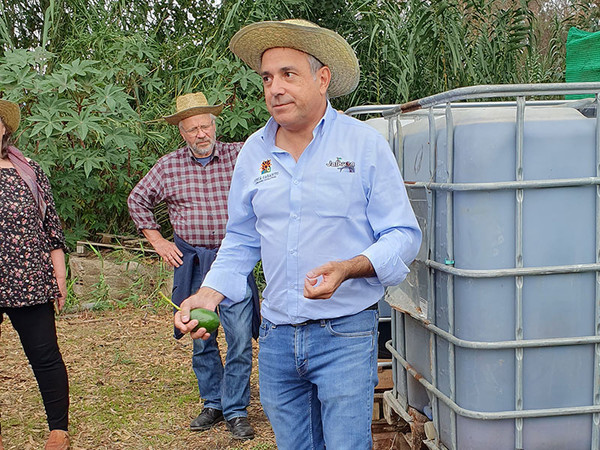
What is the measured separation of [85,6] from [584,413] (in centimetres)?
692

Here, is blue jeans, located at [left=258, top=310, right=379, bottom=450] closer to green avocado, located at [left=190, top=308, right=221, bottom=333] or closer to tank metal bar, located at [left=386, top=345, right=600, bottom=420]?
green avocado, located at [left=190, top=308, right=221, bottom=333]

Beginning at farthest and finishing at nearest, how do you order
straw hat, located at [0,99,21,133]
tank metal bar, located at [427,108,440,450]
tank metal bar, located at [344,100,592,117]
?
1. straw hat, located at [0,99,21,133]
2. tank metal bar, located at [344,100,592,117]
3. tank metal bar, located at [427,108,440,450]

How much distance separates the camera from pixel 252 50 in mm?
Answer: 2432

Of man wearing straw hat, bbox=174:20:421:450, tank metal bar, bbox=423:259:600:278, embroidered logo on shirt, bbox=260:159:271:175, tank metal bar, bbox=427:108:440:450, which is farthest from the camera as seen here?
tank metal bar, bbox=427:108:440:450

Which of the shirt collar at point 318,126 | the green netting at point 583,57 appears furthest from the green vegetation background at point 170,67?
the shirt collar at point 318,126

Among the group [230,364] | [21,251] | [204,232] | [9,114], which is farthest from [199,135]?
[230,364]

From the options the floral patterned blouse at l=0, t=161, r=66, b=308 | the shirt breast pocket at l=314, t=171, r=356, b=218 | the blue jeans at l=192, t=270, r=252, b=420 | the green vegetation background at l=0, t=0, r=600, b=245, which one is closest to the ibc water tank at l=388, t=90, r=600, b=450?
the shirt breast pocket at l=314, t=171, r=356, b=218

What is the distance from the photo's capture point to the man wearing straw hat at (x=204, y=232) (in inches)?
160

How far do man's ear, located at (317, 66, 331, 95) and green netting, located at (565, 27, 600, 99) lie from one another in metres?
1.55

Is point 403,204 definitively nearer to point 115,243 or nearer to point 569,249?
point 569,249

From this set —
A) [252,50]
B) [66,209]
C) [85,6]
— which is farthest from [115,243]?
[252,50]

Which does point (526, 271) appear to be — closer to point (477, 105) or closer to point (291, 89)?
point (291, 89)

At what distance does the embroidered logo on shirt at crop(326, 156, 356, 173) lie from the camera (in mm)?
2248

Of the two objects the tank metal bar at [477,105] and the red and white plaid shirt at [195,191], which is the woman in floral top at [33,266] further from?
the tank metal bar at [477,105]
